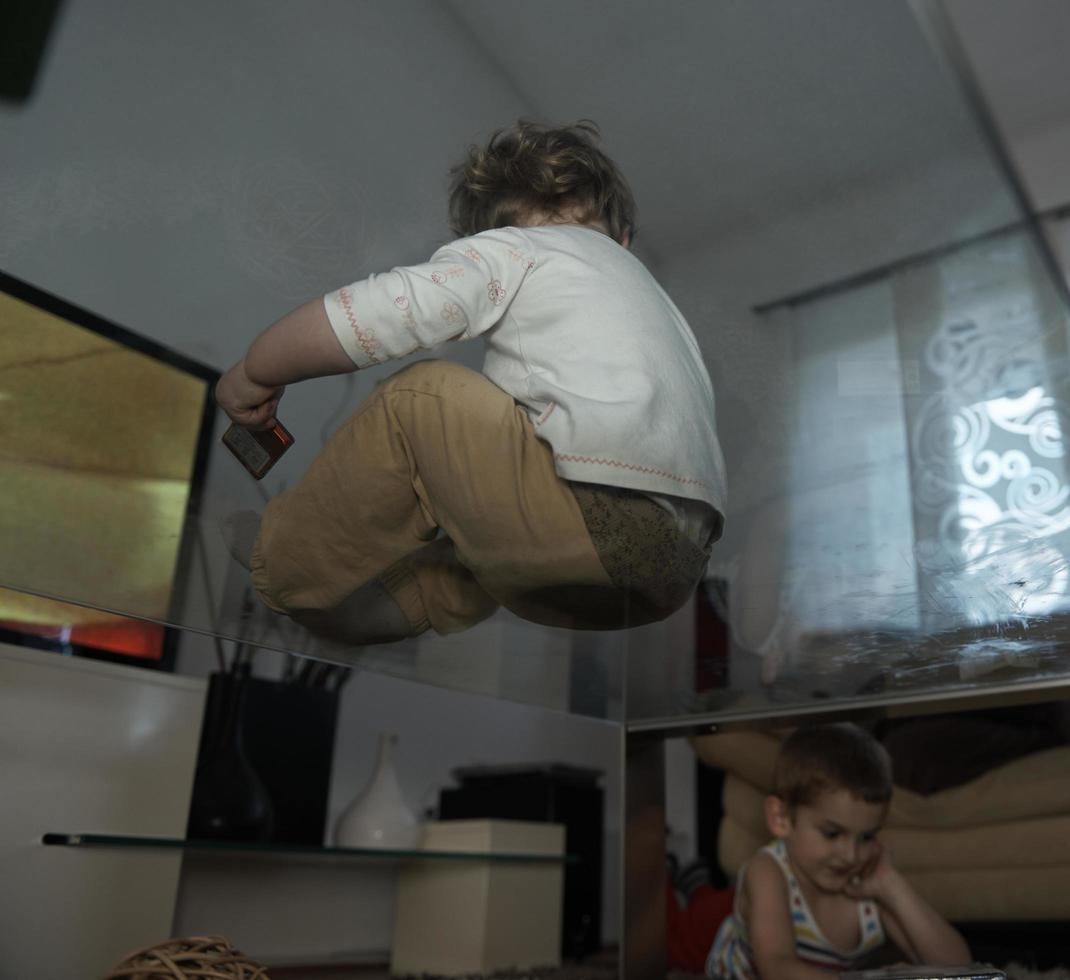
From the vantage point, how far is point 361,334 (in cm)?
46

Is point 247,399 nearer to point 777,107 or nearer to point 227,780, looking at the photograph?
point 777,107

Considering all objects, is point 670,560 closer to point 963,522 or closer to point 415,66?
point 415,66

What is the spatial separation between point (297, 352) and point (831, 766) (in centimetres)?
90

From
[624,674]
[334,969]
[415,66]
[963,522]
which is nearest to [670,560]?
[415,66]

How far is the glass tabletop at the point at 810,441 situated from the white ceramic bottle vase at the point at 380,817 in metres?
0.44

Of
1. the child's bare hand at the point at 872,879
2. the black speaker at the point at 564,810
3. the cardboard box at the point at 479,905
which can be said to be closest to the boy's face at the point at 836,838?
the child's bare hand at the point at 872,879

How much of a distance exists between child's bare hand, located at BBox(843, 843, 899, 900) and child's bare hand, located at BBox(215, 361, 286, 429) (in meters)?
0.90

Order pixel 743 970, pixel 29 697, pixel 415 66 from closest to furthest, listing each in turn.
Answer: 1. pixel 415 66
2. pixel 29 697
3. pixel 743 970

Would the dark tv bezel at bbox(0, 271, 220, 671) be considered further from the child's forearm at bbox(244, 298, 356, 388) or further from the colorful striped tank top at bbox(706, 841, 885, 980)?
the colorful striped tank top at bbox(706, 841, 885, 980)

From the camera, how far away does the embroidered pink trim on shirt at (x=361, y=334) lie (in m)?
0.46

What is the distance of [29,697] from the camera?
3.51 ft

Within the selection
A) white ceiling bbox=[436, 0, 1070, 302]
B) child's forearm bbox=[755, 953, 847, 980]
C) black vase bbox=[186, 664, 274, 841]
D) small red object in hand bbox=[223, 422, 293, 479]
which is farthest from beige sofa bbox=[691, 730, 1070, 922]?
small red object in hand bbox=[223, 422, 293, 479]

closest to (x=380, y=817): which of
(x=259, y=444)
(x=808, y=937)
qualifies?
(x=808, y=937)

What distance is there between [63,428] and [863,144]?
0.59 m
